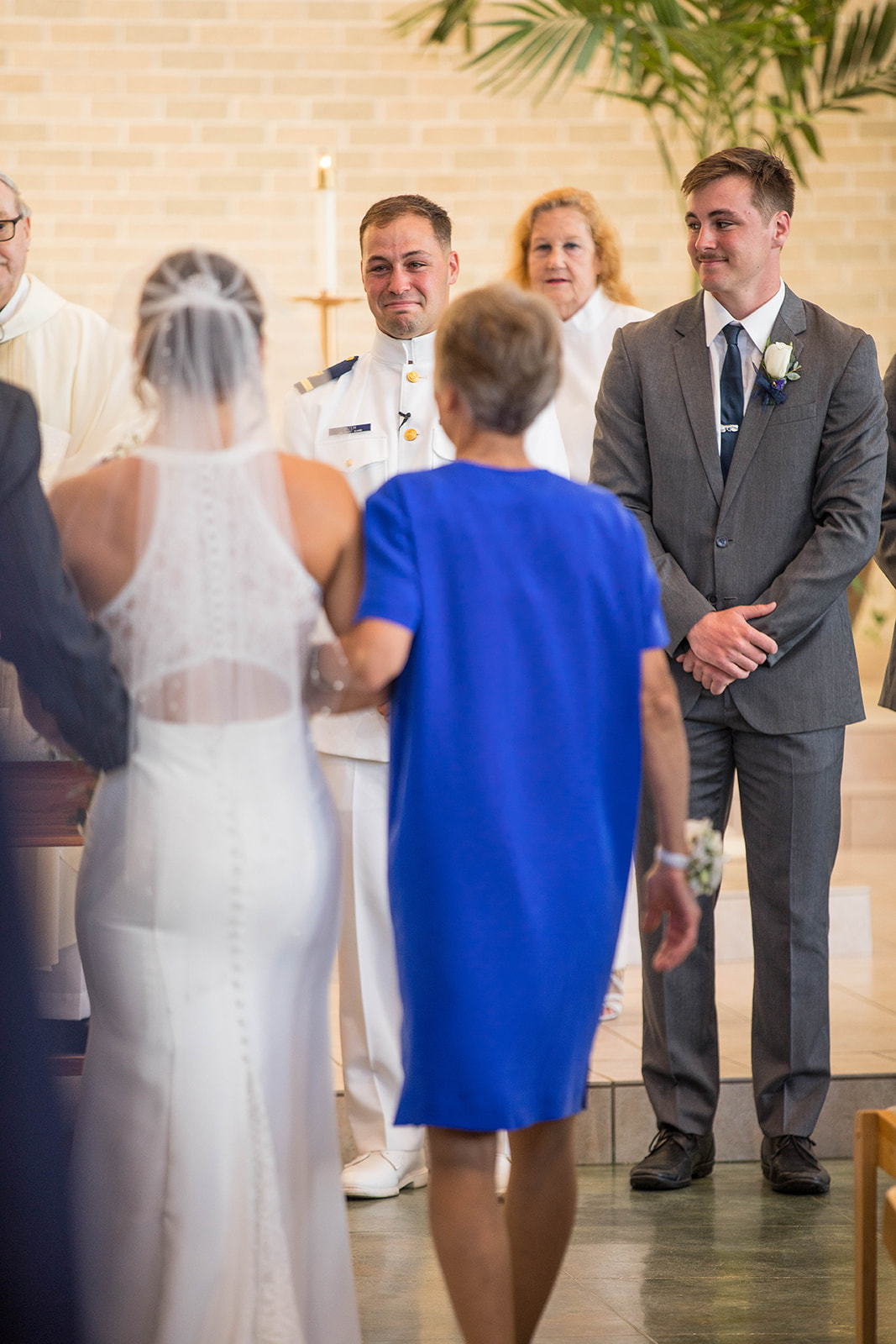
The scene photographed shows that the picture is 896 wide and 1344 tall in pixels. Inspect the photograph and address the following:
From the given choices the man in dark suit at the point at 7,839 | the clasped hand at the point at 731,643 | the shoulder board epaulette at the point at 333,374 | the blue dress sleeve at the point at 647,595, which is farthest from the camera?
the shoulder board epaulette at the point at 333,374

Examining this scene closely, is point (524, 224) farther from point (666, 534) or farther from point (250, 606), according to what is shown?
point (250, 606)

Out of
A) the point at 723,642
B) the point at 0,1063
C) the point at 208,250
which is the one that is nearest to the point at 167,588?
the point at 208,250

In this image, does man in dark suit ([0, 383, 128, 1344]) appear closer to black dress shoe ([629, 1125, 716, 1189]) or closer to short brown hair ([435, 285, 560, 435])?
short brown hair ([435, 285, 560, 435])

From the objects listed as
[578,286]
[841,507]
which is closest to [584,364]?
[578,286]

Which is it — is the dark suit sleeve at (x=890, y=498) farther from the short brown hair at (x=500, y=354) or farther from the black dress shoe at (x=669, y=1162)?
the short brown hair at (x=500, y=354)

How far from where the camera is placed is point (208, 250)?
6.95 feet

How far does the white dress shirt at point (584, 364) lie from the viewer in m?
4.41

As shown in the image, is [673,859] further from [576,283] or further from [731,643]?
[576,283]

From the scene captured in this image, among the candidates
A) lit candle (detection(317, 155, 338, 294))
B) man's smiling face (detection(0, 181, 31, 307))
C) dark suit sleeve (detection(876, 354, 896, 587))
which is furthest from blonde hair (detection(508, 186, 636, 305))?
man's smiling face (detection(0, 181, 31, 307))

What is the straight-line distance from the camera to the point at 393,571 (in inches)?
81.2

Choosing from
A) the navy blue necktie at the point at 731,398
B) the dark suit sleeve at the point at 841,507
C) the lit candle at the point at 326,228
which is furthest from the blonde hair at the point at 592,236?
the dark suit sleeve at the point at 841,507

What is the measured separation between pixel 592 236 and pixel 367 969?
219 cm

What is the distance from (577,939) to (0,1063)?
723mm

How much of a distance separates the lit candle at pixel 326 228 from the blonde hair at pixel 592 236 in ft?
1.68
